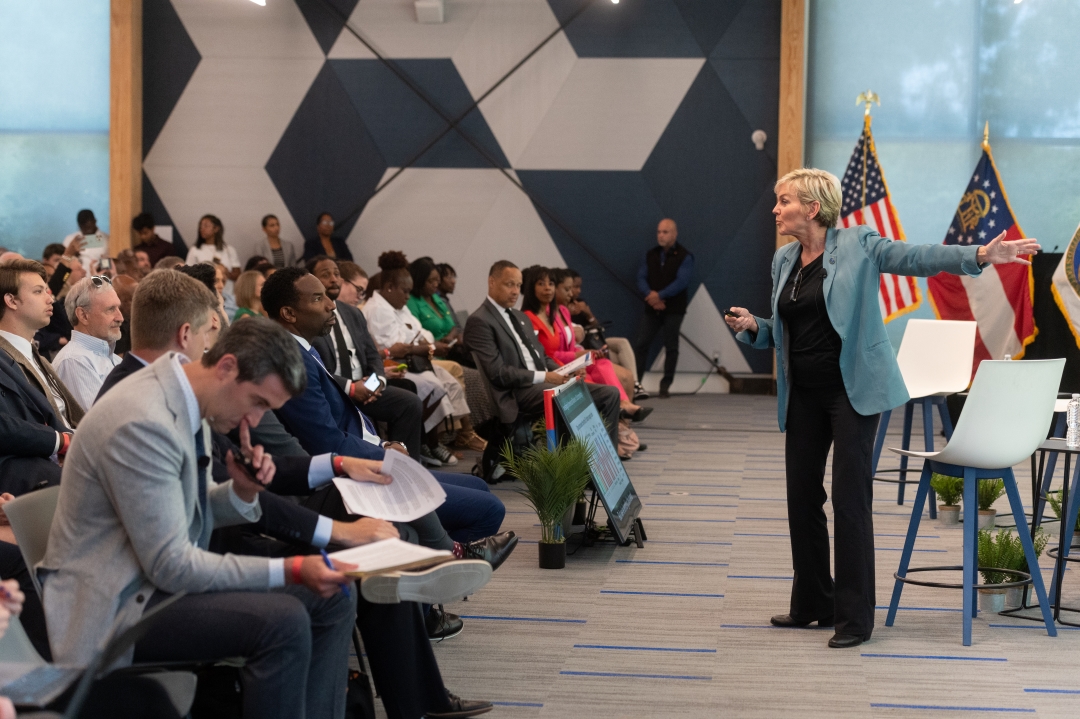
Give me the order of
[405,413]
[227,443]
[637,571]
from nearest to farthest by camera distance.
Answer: [227,443], [637,571], [405,413]

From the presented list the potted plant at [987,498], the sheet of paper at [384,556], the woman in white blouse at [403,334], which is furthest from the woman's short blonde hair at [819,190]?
the woman in white blouse at [403,334]

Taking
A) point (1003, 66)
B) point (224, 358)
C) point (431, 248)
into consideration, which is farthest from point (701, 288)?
point (224, 358)

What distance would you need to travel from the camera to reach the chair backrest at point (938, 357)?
618 centimetres

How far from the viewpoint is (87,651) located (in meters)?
2.12

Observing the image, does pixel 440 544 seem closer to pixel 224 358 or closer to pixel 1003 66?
pixel 224 358

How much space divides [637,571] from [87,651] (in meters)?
2.82

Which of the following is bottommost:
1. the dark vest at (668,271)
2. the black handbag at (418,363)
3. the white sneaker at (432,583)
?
the white sneaker at (432,583)

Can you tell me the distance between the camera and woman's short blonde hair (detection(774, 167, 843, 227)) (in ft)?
12.1

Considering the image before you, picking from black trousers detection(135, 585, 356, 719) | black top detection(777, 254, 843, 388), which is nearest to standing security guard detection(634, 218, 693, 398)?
black top detection(777, 254, 843, 388)

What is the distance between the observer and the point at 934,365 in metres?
6.28

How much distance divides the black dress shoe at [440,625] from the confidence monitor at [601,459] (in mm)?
1086

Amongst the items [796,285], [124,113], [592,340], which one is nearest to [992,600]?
[796,285]

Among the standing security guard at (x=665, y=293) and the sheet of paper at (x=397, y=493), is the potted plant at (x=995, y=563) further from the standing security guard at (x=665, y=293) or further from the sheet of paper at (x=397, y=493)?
the standing security guard at (x=665, y=293)

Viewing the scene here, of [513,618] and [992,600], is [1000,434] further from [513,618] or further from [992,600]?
[513,618]
